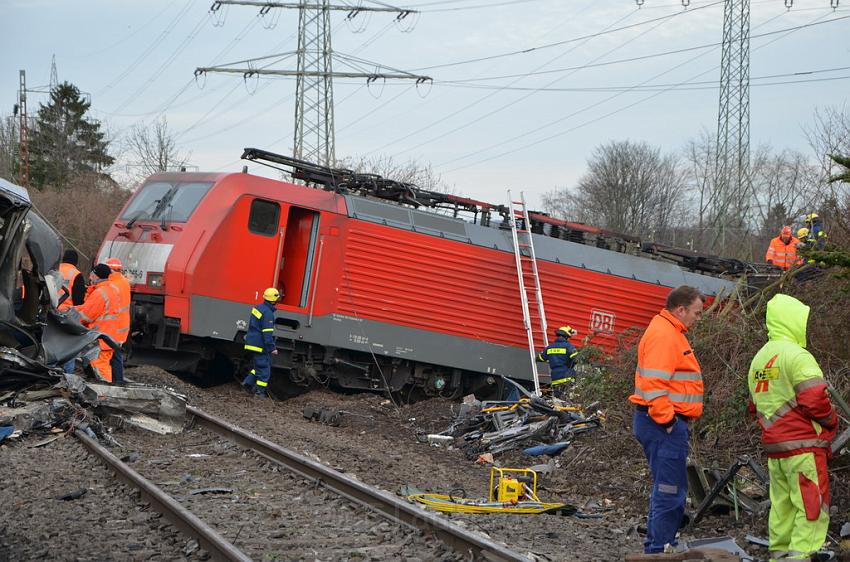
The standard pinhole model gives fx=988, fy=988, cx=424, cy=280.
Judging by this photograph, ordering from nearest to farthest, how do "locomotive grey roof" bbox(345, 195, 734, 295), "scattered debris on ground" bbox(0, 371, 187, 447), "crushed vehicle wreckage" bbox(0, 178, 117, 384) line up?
"crushed vehicle wreckage" bbox(0, 178, 117, 384) → "scattered debris on ground" bbox(0, 371, 187, 447) → "locomotive grey roof" bbox(345, 195, 734, 295)

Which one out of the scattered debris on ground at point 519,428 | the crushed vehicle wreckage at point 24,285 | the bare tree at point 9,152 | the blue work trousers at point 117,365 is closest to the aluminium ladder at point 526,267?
the scattered debris on ground at point 519,428

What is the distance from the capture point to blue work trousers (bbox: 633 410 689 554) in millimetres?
6043

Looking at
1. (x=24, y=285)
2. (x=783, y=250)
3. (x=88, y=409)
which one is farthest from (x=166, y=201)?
(x=783, y=250)

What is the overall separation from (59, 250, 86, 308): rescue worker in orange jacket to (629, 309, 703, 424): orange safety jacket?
6.79 metres

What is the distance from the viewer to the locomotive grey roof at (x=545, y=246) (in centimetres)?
1502

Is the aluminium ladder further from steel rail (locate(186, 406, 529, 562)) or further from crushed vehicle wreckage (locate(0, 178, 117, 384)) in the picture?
crushed vehicle wreckage (locate(0, 178, 117, 384))

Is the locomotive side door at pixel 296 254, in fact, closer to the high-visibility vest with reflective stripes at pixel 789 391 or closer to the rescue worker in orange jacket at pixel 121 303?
the rescue worker in orange jacket at pixel 121 303

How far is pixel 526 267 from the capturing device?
16.2m

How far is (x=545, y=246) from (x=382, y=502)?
10002 mm

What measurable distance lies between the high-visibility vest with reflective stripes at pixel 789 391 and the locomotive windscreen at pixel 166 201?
31.2 ft

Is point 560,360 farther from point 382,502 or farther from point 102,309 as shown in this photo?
point 382,502

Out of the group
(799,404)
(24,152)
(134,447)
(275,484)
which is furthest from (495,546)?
(24,152)

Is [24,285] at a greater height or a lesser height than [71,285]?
greater

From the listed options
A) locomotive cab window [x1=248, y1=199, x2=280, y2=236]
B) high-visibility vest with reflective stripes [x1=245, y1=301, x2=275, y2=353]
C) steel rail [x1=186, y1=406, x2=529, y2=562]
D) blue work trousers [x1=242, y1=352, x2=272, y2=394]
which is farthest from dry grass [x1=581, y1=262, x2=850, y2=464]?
locomotive cab window [x1=248, y1=199, x2=280, y2=236]
